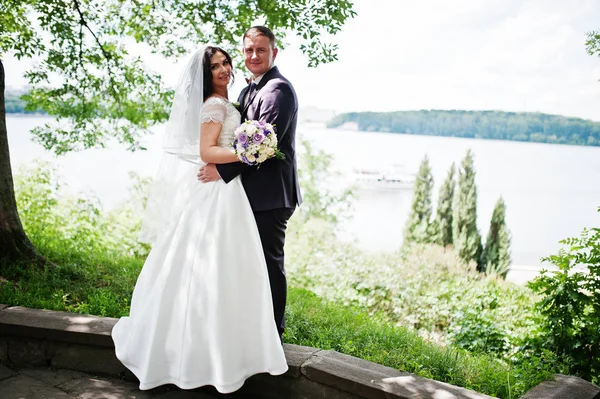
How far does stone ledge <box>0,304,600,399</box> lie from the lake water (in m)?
7.15

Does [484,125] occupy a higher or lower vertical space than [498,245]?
higher

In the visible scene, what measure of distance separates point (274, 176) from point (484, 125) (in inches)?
628

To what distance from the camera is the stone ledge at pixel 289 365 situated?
2568 mm

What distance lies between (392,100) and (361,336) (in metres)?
18.3

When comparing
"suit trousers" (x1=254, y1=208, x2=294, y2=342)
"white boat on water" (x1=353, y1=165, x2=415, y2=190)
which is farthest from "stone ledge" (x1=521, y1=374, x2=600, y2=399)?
"white boat on water" (x1=353, y1=165, x2=415, y2=190)

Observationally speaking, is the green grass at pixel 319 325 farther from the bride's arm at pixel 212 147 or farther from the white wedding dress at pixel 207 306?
the bride's arm at pixel 212 147

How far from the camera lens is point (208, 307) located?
274 cm

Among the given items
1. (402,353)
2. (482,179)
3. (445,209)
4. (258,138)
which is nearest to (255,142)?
(258,138)

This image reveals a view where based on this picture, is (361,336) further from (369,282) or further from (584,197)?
(584,197)

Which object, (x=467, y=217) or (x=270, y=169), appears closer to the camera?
(x=270, y=169)

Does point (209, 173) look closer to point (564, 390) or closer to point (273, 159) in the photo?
point (273, 159)

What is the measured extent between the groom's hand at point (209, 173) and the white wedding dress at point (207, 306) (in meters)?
0.04

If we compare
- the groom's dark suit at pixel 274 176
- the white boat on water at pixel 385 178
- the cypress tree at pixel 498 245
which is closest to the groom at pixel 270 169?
the groom's dark suit at pixel 274 176

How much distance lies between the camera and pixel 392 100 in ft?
68.9
